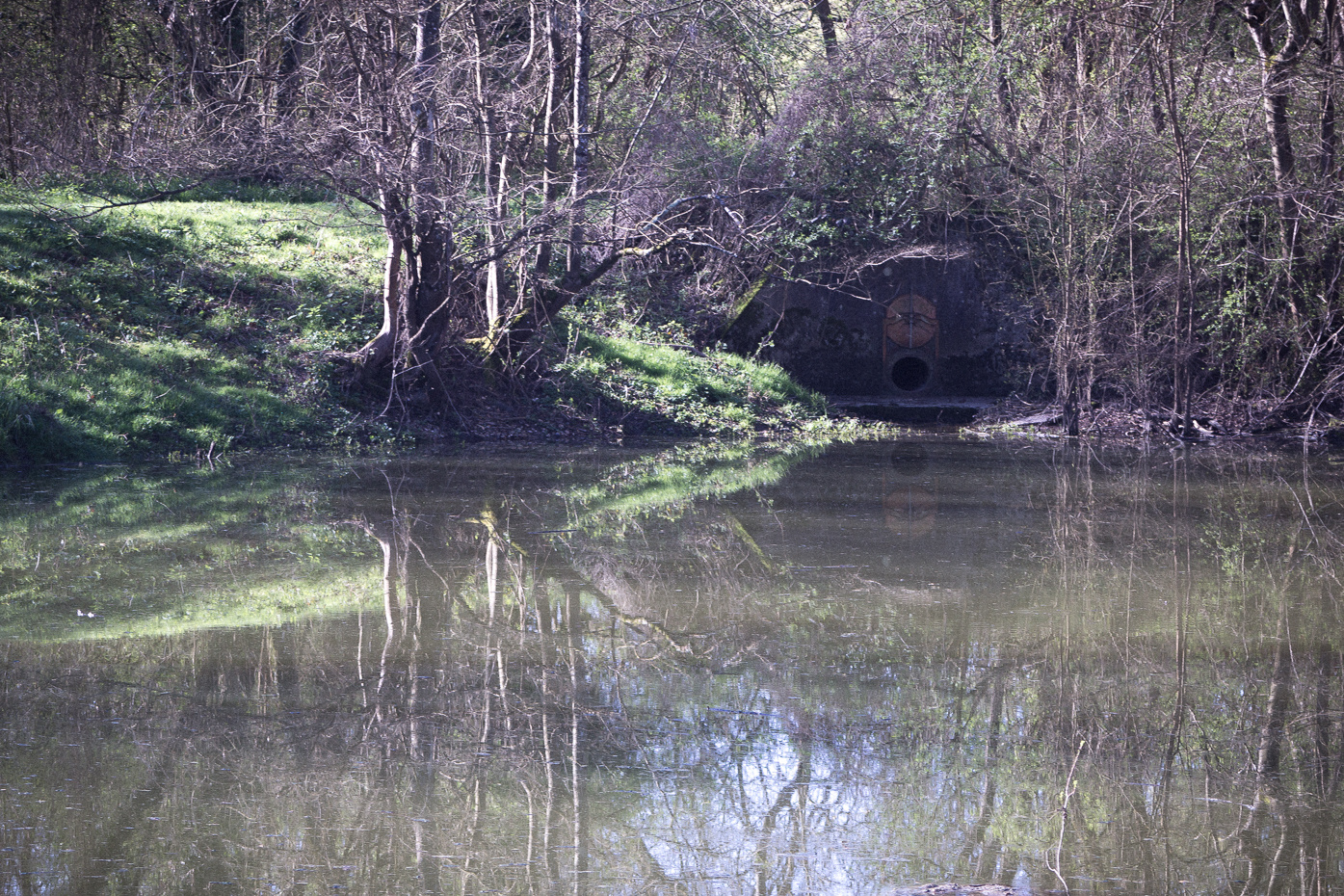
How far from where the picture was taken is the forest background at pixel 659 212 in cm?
1247

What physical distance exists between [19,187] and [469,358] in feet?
25.6

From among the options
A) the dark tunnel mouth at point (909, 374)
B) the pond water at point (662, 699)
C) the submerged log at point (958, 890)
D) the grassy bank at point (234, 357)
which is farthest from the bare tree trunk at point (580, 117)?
the submerged log at point (958, 890)

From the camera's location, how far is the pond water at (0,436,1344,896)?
3.48m

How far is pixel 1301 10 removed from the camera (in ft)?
45.5

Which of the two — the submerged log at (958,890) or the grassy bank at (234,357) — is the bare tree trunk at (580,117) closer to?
the grassy bank at (234,357)

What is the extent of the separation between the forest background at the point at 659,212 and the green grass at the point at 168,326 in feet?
0.15

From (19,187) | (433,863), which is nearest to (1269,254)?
(433,863)

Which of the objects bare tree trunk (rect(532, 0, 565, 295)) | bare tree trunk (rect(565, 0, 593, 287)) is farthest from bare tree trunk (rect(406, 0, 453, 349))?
bare tree trunk (rect(565, 0, 593, 287))

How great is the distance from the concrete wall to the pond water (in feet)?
27.4

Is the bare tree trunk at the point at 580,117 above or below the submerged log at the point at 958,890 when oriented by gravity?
Answer: above

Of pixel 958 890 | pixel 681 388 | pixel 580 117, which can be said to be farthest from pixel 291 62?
pixel 958 890

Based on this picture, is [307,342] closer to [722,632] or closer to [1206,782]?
[722,632]

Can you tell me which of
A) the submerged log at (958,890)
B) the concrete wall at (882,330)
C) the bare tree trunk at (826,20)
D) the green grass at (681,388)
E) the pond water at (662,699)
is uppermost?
the bare tree trunk at (826,20)

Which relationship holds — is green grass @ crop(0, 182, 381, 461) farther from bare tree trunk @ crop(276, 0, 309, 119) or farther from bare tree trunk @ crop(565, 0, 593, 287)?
bare tree trunk @ crop(565, 0, 593, 287)
